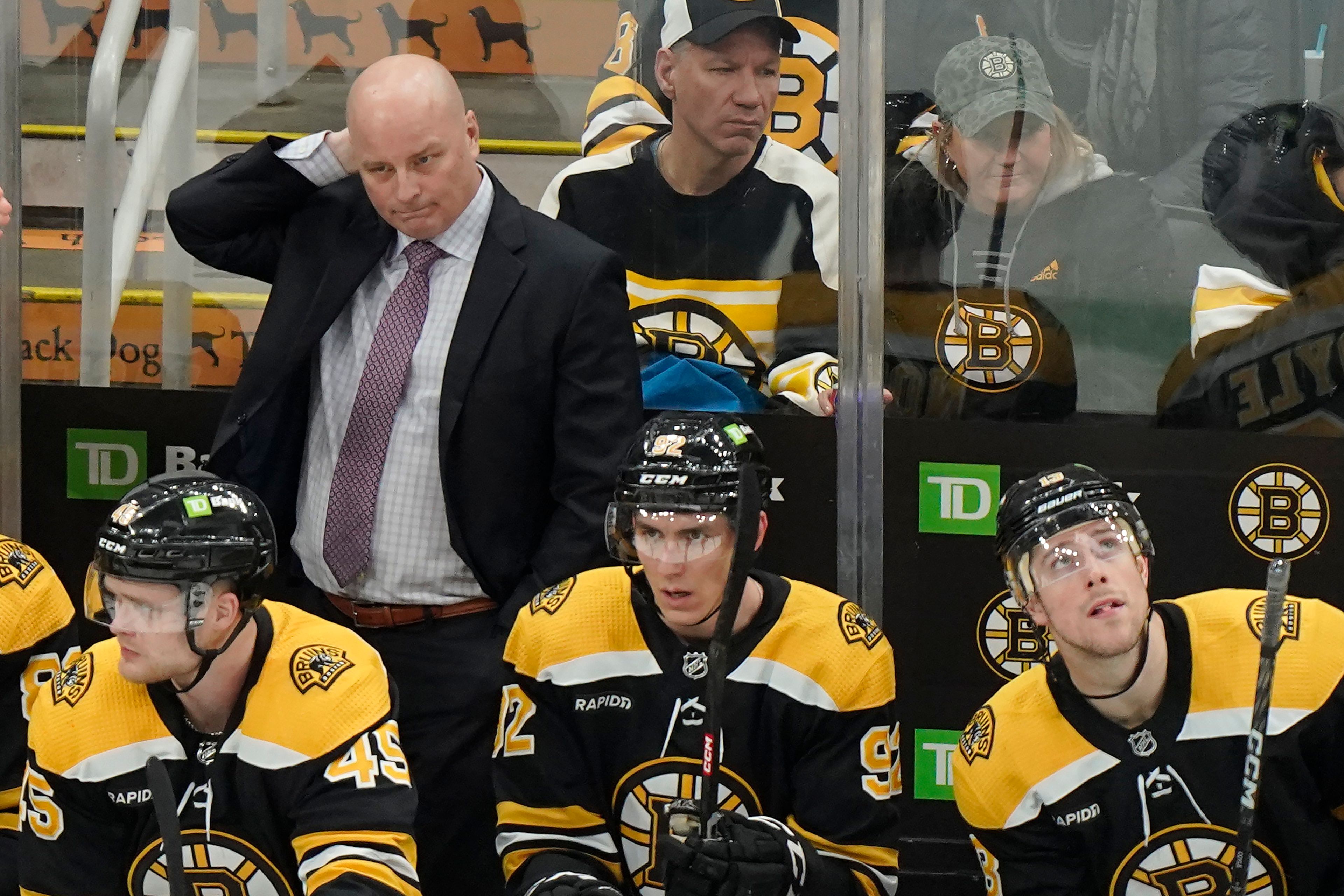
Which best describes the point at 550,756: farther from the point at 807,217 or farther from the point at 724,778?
the point at 807,217

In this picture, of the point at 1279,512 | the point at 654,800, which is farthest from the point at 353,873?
the point at 1279,512

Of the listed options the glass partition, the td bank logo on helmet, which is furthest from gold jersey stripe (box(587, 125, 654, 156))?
the td bank logo on helmet

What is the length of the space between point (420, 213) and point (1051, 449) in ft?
3.89

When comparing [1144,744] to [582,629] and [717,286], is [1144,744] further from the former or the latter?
[717,286]

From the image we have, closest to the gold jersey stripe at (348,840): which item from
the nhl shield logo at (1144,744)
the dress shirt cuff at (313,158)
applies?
the nhl shield logo at (1144,744)

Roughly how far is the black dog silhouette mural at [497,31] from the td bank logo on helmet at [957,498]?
108cm

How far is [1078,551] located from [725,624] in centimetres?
49

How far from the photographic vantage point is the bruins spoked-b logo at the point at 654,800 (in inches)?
101

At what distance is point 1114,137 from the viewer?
127 inches

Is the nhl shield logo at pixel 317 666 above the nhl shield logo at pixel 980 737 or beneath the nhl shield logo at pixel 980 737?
above

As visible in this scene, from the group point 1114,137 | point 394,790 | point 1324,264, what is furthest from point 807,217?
point 394,790

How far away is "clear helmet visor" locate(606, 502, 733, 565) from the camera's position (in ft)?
8.25

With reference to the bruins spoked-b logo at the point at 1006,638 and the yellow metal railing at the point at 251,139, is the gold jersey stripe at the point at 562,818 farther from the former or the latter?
the yellow metal railing at the point at 251,139

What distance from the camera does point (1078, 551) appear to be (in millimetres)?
2369
